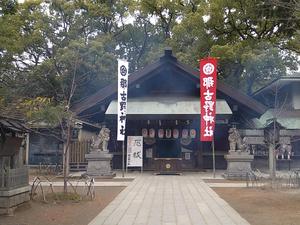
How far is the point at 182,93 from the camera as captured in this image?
26.8m

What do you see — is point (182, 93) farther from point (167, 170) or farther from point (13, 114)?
point (13, 114)

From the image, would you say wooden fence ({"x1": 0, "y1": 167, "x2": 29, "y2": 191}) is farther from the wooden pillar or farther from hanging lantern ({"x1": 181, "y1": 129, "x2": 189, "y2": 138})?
the wooden pillar

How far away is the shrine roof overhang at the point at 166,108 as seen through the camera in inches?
918

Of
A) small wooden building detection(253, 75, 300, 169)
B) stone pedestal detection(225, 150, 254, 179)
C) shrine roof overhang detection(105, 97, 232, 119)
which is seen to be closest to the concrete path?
stone pedestal detection(225, 150, 254, 179)

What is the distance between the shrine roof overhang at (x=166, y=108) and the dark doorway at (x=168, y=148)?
98.4 inches

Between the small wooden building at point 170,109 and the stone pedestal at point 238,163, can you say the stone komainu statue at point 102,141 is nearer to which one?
the small wooden building at point 170,109

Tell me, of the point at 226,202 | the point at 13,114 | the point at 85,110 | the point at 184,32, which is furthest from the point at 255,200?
the point at 184,32

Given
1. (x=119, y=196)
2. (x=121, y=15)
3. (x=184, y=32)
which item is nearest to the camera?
(x=119, y=196)

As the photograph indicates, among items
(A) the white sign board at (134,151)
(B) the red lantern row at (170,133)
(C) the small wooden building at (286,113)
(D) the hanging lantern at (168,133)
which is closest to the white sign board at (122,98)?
(A) the white sign board at (134,151)

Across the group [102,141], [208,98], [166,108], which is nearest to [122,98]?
[102,141]

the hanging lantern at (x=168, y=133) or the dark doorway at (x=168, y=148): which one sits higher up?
the hanging lantern at (x=168, y=133)

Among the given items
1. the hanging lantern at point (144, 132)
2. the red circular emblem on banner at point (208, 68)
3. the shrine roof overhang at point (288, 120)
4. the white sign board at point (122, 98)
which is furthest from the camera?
the shrine roof overhang at point (288, 120)

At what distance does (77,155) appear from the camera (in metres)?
27.2

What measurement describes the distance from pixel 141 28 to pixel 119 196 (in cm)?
3097
